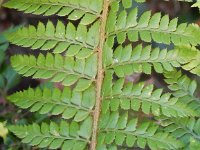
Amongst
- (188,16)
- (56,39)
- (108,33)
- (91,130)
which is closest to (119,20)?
(108,33)

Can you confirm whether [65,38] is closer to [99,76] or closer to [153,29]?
[99,76]

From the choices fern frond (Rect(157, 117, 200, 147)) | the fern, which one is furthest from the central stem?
fern frond (Rect(157, 117, 200, 147))

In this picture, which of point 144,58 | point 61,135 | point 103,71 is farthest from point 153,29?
point 61,135

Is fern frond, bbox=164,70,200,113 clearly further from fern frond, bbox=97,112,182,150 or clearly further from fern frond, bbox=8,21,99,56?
fern frond, bbox=8,21,99,56

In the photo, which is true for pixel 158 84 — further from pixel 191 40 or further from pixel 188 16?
pixel 191 40

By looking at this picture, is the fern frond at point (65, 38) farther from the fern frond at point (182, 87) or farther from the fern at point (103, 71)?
the fern frond at point (182, 87)
